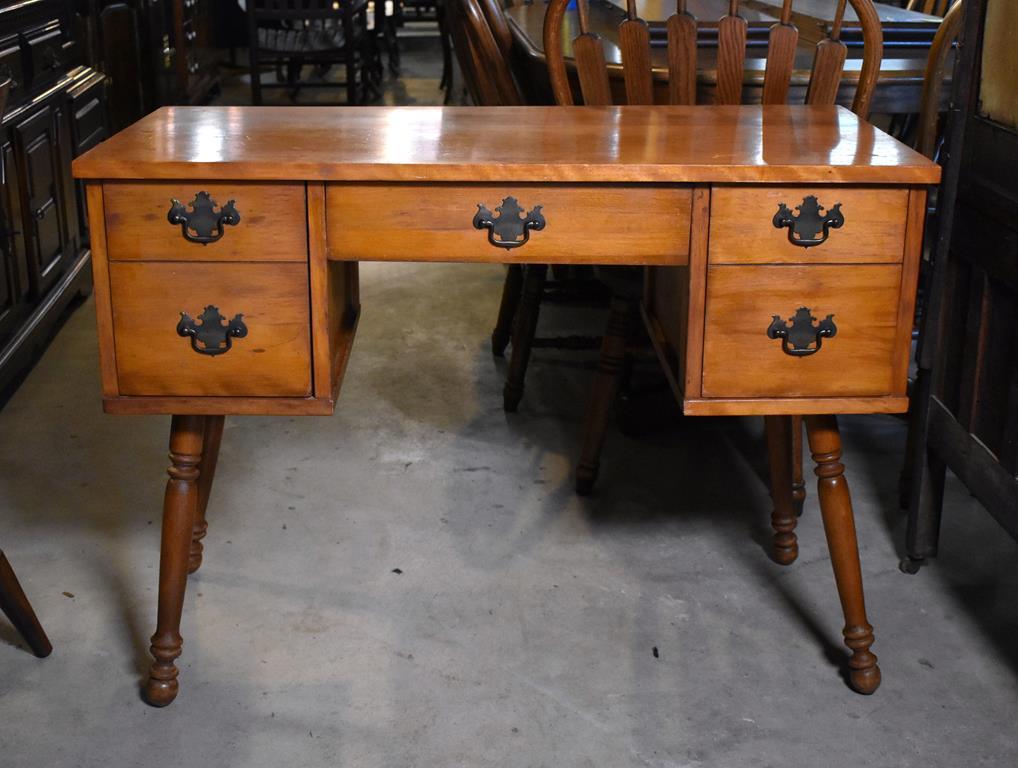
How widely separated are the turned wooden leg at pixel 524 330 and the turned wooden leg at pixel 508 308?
0.24 metres

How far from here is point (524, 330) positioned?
9.14 feet

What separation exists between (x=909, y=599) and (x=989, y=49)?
0.87 m

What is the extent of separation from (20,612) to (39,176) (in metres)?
1.65

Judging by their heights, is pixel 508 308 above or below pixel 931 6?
below

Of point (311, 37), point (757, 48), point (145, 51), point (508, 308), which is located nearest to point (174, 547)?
point (508, 308)

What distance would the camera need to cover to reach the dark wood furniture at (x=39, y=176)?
2.84 meters

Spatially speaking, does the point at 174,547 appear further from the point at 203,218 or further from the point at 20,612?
the point at 203,218

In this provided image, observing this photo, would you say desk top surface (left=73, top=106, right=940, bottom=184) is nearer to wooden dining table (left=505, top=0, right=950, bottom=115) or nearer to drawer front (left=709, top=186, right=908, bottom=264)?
drawer front (left=709, top=186, right=908, bottom=264)

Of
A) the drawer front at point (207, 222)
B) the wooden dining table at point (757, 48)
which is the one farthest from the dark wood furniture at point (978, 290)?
the drawer front at point (207, 222)

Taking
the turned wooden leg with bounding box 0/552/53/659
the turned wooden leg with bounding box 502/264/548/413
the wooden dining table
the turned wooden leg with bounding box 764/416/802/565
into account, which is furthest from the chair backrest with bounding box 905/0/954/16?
the turned wooden leg with bounding box 0/552/53/659

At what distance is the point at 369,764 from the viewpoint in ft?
5.34

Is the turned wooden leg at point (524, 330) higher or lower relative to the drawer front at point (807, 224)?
lower

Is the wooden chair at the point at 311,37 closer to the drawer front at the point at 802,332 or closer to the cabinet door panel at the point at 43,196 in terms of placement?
the cabinet door panel at the point at 43,196

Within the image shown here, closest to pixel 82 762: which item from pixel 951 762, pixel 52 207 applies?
pixel 951 762
